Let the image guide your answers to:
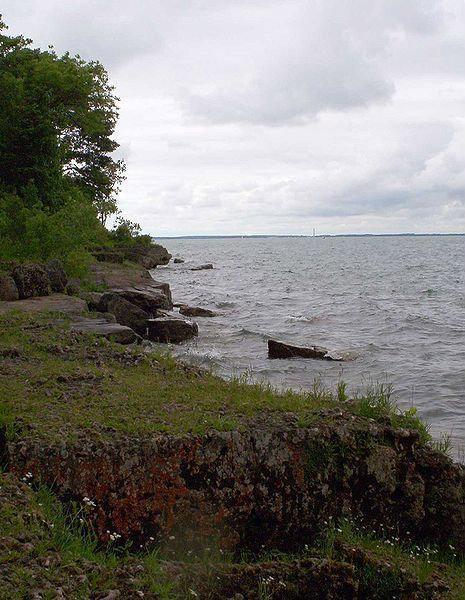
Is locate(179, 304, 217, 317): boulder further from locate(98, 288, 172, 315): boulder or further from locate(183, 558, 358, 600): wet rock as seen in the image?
locate(183, 558, 358, 600): wet rock

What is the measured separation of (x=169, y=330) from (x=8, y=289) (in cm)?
570

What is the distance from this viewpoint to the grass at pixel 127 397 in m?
5.72

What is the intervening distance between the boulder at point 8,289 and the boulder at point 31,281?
24 cm

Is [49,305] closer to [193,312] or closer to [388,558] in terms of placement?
[388,558]

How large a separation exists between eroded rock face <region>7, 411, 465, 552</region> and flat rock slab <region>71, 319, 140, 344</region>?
214 inches

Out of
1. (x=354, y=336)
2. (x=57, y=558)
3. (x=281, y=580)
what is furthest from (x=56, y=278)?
(x=281, y=580)

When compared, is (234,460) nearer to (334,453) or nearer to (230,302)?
(334,453)

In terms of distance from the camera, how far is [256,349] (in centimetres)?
1864

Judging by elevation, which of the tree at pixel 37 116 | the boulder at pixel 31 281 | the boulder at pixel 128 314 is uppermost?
the tree at pixel 37 116

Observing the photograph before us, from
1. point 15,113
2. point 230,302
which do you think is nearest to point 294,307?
point 230,302

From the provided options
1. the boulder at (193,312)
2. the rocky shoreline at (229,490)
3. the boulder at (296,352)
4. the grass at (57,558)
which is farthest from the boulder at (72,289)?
the grass at (57,558)

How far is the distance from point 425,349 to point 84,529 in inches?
651

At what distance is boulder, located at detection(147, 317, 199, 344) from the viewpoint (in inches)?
705

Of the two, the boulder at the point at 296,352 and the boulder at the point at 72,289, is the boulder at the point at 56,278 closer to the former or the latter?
the boulder at the point at 72,289
